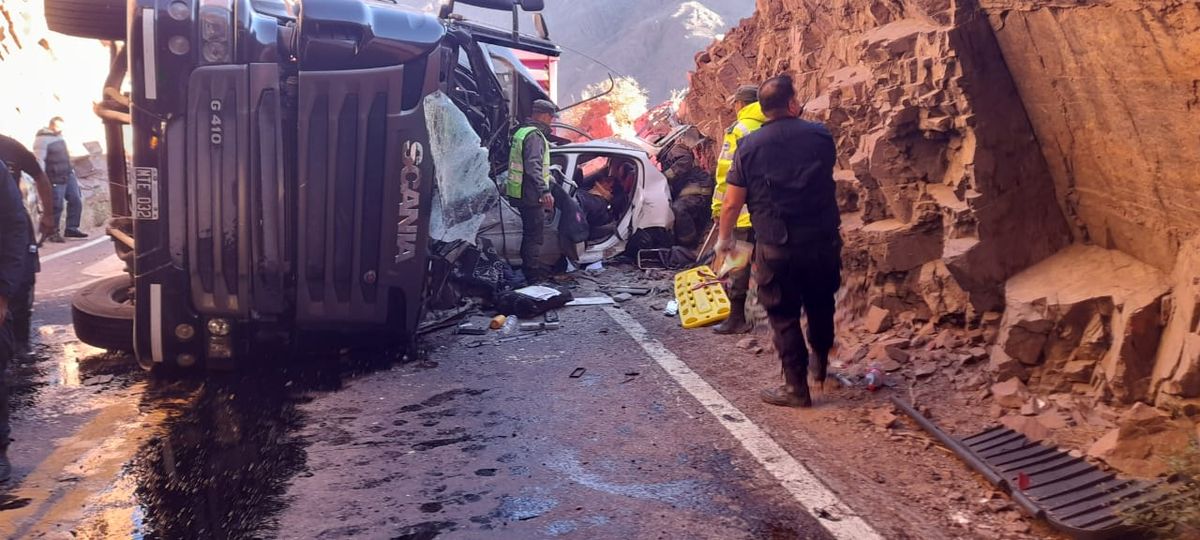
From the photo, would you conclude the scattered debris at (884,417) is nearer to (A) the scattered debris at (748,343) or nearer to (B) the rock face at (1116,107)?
(B) the rock face at (1116,107)

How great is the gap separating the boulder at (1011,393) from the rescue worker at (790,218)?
1.00 metres

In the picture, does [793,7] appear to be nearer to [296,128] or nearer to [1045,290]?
[1045,290]

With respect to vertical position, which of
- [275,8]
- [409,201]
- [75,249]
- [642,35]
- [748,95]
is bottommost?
[75,249]

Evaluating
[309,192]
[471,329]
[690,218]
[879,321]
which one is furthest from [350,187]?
[690,218]

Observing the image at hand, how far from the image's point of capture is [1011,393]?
16.4ft

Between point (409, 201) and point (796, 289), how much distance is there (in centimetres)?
245

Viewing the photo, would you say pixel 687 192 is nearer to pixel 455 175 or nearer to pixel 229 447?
pixel 455 175

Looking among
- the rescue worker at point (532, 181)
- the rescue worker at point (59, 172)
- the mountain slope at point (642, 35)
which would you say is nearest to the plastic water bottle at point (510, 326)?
the rescue worker at point (532, 181)

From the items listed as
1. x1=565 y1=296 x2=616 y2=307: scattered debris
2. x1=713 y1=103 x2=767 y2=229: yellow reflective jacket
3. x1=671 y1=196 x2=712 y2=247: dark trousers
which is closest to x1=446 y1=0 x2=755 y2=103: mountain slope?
x1=671 y1=196 x2=712 y2=247: dark trousers

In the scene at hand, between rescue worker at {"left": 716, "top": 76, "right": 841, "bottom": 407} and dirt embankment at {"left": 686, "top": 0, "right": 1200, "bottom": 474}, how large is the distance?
0.90m

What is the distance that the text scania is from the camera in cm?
577

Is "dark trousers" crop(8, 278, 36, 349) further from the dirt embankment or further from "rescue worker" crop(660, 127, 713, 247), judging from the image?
"rescue worker" crop(660, 127, 713, 247)

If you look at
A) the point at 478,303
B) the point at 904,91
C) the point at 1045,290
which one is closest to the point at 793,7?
the point at 904,91

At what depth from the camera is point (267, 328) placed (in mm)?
5742
